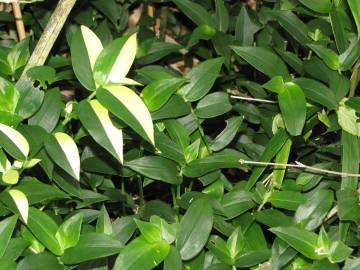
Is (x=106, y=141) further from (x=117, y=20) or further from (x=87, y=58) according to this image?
(x=117, y=20)

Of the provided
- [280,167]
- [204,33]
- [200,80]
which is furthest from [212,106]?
[204,33]

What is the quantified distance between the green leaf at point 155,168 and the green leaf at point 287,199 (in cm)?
17

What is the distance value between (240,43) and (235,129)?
293 millimetres

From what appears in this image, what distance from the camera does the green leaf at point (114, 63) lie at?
102cm

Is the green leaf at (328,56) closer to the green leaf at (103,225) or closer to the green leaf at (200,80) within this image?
the green leaf at (200,80)

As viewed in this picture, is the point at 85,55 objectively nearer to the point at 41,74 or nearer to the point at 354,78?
the point at 41,74

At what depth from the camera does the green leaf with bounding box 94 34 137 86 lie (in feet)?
3.36

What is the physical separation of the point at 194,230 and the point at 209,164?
145mm

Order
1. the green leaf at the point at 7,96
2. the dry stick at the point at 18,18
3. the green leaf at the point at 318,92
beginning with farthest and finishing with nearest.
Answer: the dry stick at the point at 18,18
the green leaf at the point at 318,92
the green leaf at the point at 7,96

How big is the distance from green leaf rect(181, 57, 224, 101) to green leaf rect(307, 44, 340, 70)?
17 cm

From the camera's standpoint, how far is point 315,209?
1.13 m

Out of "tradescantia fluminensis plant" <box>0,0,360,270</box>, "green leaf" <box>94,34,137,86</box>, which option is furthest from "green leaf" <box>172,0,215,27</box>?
"green leaf" <box>94,34,137,86</box>

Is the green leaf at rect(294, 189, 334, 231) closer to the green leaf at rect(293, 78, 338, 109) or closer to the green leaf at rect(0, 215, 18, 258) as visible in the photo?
the green leaf at rect(293, 78, 338, 109)

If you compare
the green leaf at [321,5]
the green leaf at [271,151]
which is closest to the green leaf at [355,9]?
the green leaf at [321,5]
